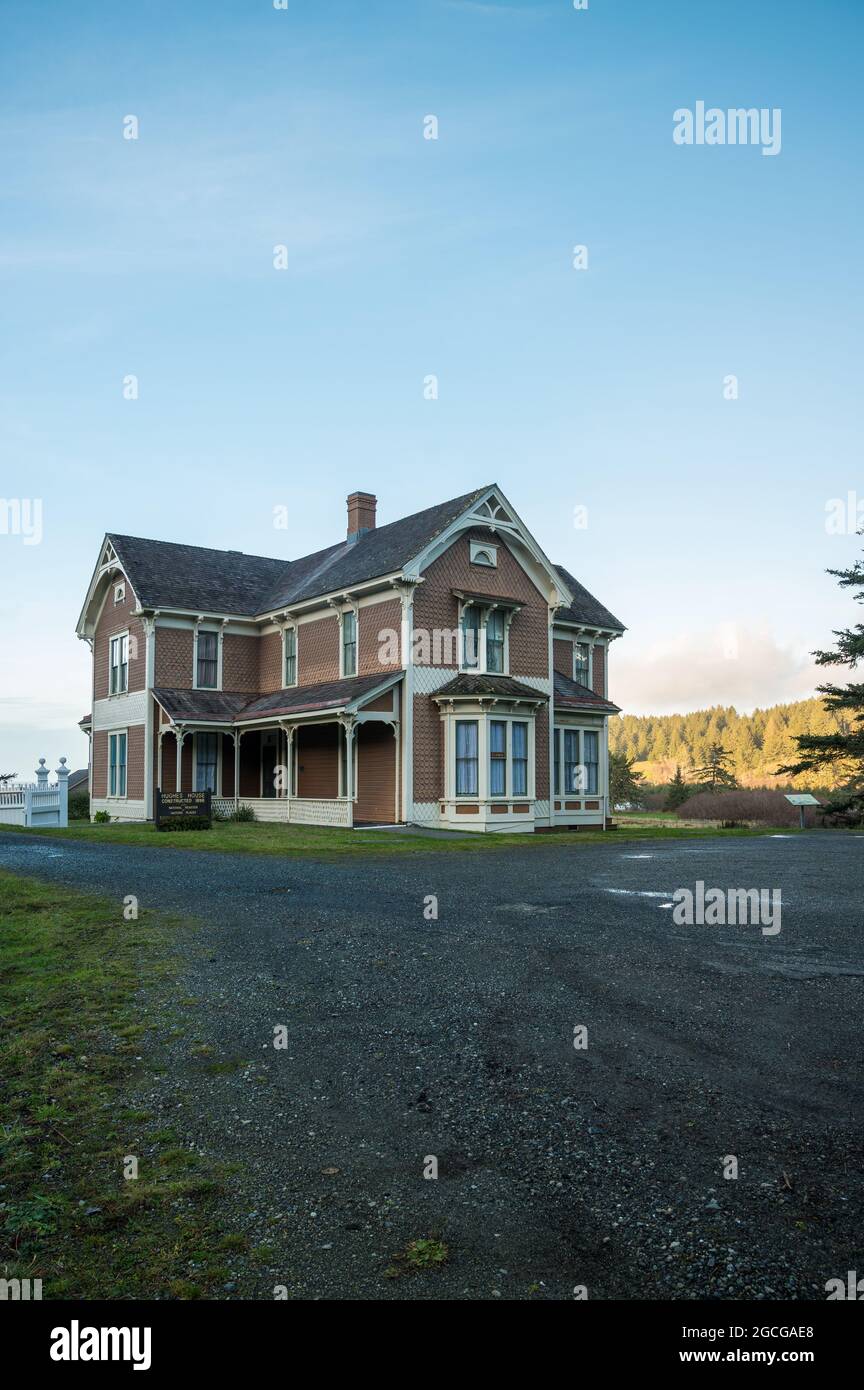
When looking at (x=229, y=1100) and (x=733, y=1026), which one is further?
(x=733, y=1026)

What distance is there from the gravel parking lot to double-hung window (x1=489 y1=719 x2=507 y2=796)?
1550 cm

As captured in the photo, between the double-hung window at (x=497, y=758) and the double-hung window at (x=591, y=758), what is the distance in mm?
4863

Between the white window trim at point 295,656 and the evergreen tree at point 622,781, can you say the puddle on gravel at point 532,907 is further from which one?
the evergreen tree at point 622,781

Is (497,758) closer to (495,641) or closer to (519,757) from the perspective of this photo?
(519,757)

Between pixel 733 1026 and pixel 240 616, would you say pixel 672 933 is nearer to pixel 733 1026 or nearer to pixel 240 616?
pixel 733 1026

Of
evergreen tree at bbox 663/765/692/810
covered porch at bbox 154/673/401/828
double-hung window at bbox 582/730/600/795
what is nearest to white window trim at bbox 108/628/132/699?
covered porch at bbox 154/673/401/828

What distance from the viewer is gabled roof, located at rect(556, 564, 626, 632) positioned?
108ft

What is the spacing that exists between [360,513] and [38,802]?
47.1 feet

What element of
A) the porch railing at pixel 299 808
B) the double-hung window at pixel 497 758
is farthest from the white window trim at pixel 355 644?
the double-hung window at pixel 497 758

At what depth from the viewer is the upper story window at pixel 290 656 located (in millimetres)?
30984

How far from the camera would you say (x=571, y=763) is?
3000 centimetres

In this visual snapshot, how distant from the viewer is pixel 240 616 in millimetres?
32094

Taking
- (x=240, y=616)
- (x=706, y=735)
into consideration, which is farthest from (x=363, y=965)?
(x=706, y=735)
